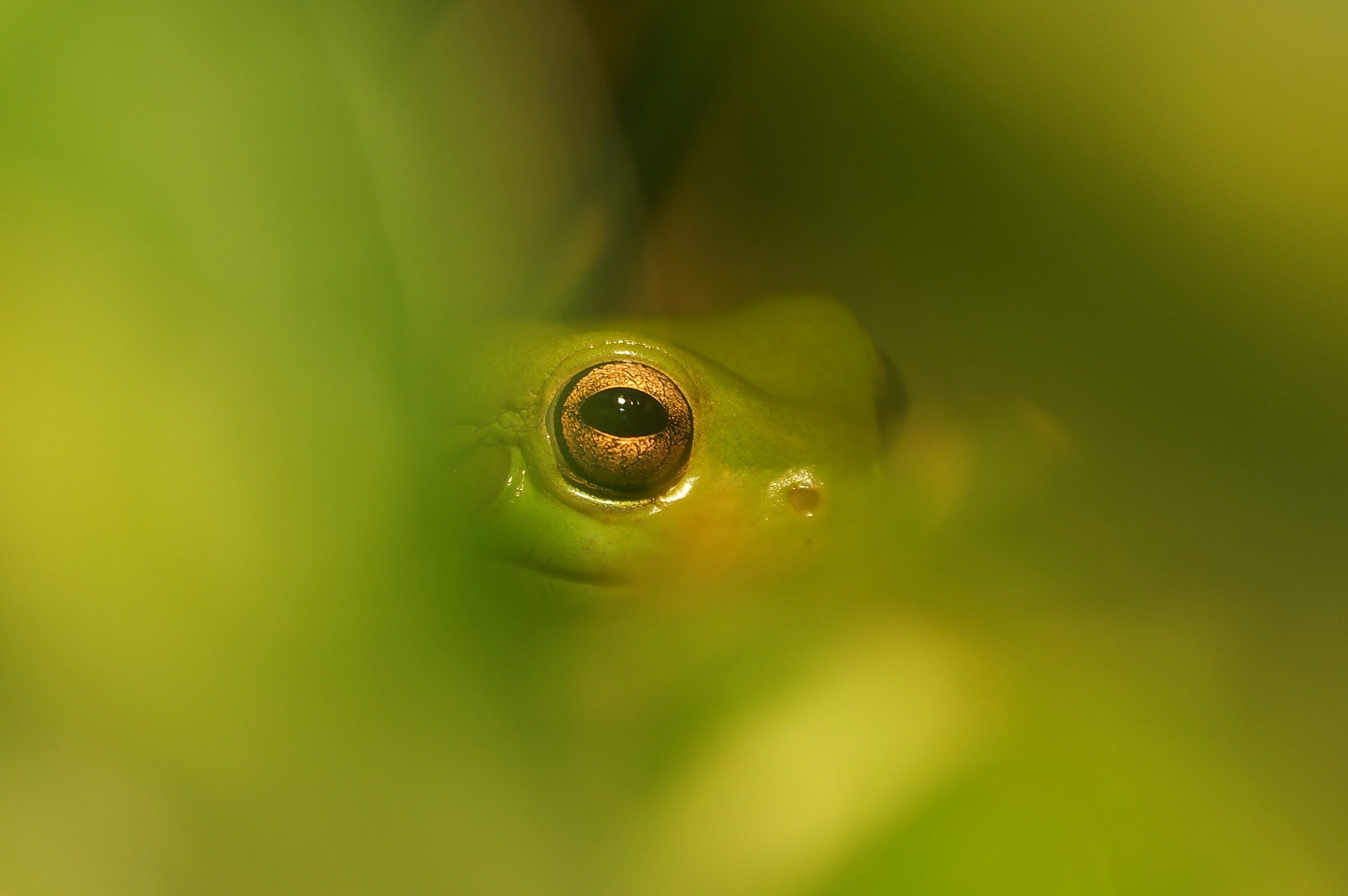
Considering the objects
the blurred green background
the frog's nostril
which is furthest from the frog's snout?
the blurred green background

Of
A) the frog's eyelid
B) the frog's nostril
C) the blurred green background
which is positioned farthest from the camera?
the frog's eyelid

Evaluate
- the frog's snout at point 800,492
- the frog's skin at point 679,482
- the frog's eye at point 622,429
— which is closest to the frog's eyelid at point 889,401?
the frog's skin at point 679,482

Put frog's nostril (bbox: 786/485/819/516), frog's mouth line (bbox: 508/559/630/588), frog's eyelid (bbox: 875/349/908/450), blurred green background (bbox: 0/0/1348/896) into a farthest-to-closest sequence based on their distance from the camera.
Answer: frog's eyelid (bbox: 875/349/908/450)
frog's nostril (bbox: 786/485/819/516)
frog's mouth line (bbox: 508/559/630/588)
blurred green background (bbox: 0/0/1348/896)

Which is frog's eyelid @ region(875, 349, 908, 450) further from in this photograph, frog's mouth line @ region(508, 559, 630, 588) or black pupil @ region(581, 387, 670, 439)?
frog's mouth line @ region(508, 559, 630, 588)

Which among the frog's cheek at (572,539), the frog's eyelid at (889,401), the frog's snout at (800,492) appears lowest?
the frog's cheek at (572,539)

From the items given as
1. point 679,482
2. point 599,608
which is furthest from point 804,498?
point 599,608

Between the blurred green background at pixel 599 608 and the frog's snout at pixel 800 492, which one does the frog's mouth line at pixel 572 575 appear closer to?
the blurred green background at pixel 599 608
